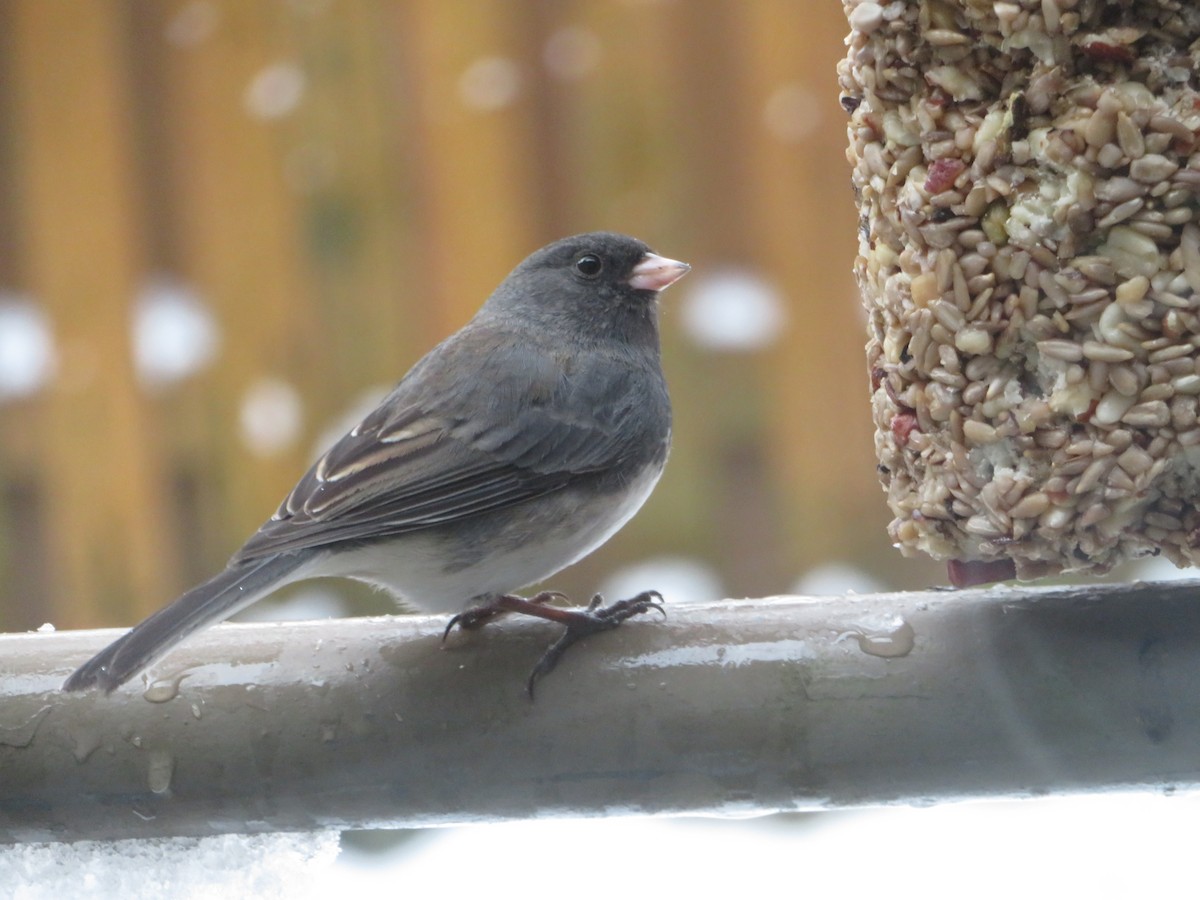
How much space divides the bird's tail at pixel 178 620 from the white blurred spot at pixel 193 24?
1.03 meters

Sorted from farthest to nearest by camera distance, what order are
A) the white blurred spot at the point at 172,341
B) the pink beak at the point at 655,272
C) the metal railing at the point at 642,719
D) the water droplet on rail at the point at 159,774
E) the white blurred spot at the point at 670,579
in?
the white blurred spot at the point at 172,341
the white blurred spot at the point at 670,579
the pink beak at the point at 655,272
the water droplet on rail at the point at 159,774
the metal railing at the point at 642,719

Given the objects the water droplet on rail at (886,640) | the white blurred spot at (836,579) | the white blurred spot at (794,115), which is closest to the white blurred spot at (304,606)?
the white blurred spot at (836,579)

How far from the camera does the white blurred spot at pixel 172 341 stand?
2.13 m

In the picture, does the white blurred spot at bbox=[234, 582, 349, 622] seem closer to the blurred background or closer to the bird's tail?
the blurred background

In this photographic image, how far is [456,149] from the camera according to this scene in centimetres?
218

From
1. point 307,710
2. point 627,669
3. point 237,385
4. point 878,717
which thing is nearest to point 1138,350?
point 878,717

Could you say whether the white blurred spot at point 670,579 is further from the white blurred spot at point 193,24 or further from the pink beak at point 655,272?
the white blurred spot at point 193,24

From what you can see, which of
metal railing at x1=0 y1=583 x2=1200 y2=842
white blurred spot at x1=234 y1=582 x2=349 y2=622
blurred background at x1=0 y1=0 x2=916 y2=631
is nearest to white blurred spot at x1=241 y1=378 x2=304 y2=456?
blurred background at x1=0 y1=0 x2=916 y2=631

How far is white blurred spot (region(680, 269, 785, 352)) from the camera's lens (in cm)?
210

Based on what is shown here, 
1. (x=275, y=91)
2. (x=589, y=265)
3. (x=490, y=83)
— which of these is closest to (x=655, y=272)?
(x=589, y=265)

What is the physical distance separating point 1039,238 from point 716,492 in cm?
96

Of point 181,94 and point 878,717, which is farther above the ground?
point 181,94

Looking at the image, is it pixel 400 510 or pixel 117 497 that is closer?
pixel 400 510

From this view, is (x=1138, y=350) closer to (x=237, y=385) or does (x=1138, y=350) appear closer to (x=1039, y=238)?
(x=1039, y=238)
